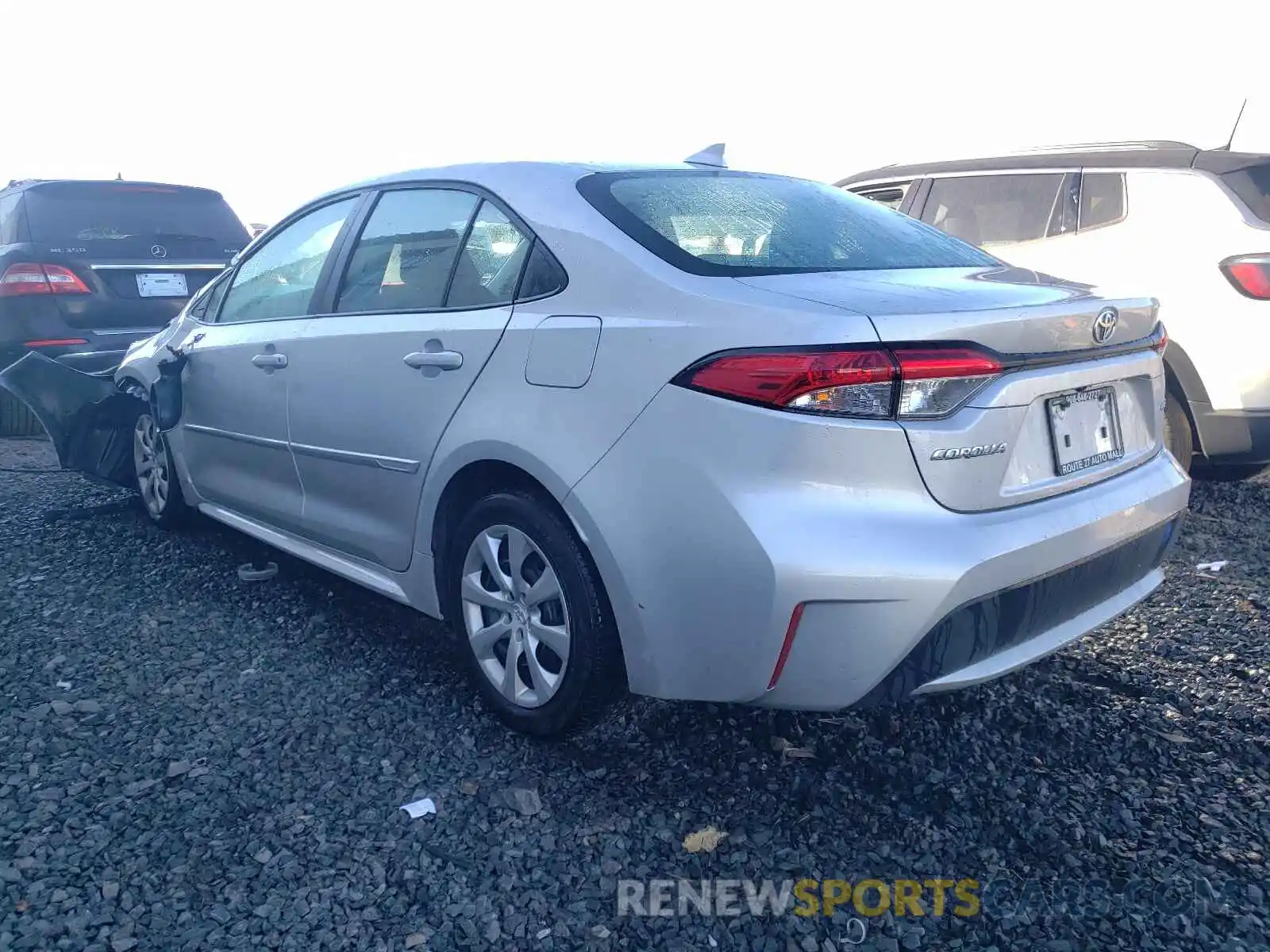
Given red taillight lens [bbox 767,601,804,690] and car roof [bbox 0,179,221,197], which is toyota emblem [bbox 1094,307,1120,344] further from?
car roof [bbox 0,179,221,197]

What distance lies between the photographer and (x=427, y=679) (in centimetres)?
321

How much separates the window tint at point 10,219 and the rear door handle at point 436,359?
4855 millimetres

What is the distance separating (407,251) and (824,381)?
1647 mm

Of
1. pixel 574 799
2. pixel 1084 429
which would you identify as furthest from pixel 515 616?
pixel 1084 429

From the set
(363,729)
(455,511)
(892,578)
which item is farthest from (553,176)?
(363,729)

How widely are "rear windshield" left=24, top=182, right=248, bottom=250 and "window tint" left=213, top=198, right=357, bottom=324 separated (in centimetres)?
303

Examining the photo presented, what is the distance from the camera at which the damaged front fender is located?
15.9 ft

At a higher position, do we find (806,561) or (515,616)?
(806,561)

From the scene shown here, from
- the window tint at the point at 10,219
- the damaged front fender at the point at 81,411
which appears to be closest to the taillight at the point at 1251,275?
the damaged front fender at the point at 81,411

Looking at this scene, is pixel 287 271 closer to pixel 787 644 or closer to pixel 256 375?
pixel 256 375

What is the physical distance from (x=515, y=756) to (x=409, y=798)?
0.32 meters

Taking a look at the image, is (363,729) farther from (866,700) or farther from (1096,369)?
(1096,369)

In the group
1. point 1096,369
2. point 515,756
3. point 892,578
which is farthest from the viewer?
point 515,756

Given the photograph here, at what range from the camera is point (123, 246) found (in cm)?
650
